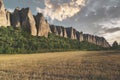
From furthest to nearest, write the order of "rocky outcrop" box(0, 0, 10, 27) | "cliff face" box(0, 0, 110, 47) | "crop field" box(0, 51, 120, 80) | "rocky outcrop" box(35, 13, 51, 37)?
"rocky outcrop" box(35, 13, 51, 37), "cliff face" box(0, 0, 110, 47), "rocky outcrop" box(0, 0, 10, 27), "crop field" box(0, 51, 120, 80)

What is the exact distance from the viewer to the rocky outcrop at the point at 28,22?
460 ft

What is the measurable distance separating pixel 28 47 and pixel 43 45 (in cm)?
1435

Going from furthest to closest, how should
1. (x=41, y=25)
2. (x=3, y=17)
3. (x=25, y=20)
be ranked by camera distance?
1. (x=41, y=25)
2. (x=25, y=20)
3. (x=3, y=17)

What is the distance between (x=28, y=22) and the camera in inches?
5556

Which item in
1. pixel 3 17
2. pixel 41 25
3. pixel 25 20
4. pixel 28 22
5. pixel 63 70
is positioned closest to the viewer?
pixel 63 70

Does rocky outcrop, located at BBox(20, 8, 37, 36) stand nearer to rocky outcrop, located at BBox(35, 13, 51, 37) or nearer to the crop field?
rocky outcrop, located at BBox(35, 13, 51, 37)

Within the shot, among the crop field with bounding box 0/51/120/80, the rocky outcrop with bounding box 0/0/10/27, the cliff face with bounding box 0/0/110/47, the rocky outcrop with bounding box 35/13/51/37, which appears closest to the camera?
the crop field with bounding box 0/51/120/80

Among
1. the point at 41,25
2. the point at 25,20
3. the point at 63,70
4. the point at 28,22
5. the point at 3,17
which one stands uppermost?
the point at 3,17

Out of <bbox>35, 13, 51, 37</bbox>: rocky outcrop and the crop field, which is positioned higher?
<bbox>35, 13, 51, 37</bbox>: rocky outcrop

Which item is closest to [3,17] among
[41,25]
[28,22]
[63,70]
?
[28,22]

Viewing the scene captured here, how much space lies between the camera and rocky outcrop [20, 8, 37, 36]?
140125 millimetres

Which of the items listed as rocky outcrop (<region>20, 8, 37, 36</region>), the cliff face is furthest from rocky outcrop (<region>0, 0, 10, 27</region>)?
rocky outcrop (<region>20, 8, 37, 36</region>)

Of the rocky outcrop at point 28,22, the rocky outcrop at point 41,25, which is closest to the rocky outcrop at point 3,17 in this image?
the rocky outcrop at point 28,22

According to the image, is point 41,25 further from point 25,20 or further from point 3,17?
point 3,17
